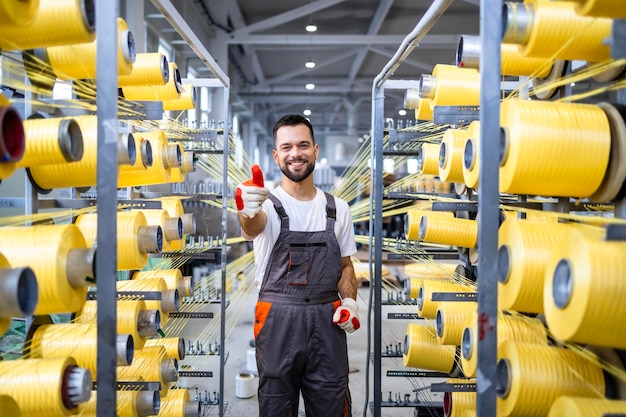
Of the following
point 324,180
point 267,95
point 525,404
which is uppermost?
point 267,95

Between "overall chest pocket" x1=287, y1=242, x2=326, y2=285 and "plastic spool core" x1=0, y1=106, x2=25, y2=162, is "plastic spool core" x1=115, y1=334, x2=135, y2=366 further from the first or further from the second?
"overall chest pocket" x1=287, y1=242, x2=326, y2=285

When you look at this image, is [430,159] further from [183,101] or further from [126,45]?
[126,45]

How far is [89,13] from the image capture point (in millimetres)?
1441

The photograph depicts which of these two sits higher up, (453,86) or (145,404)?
(453,86)

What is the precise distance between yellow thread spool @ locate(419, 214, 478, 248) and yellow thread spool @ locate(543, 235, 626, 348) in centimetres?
139

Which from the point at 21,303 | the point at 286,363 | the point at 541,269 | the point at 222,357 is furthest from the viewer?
the point at 222,357

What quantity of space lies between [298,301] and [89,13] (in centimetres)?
161

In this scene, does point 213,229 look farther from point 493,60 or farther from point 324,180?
point 493,60

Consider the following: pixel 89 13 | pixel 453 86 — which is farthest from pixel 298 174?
pixel 89 13

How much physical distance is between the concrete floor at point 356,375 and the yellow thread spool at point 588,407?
193cm

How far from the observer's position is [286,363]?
8.12 ft

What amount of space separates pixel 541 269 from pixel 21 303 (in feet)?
4.46

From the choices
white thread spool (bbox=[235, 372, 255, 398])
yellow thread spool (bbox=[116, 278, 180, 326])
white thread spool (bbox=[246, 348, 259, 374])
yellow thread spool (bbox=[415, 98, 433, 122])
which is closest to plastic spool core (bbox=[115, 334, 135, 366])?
yellow thread spool (bbox=[116, 278, 180, 326])

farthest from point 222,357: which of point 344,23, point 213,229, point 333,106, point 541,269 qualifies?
point 333,106
